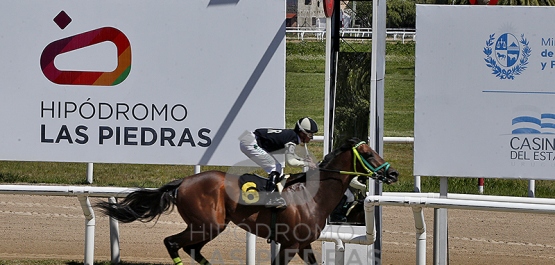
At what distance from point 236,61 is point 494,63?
220cm

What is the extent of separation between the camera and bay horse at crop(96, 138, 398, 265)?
22.7 feet

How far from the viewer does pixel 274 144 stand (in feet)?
23.5

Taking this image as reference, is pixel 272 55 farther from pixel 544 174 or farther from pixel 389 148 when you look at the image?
pixel 389 148

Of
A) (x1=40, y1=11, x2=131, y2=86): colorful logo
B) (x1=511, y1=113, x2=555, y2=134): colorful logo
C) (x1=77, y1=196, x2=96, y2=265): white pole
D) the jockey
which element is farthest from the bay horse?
(x1=40, y1=11, x2=131, y2=86): colorful logo

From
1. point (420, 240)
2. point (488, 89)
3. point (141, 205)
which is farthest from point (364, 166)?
point (141, 205)

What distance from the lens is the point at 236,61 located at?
778cm

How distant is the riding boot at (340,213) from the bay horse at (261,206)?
12.7 inches

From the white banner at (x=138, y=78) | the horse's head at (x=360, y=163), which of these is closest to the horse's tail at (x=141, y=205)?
the white banner at (x=138, y=78)

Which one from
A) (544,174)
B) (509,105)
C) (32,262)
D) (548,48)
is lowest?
(32,262)

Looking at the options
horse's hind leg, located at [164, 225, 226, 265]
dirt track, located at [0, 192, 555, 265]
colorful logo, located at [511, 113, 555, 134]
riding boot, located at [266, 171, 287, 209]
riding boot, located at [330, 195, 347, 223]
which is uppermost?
colorful logo, located at [511, 113, 555, 134]

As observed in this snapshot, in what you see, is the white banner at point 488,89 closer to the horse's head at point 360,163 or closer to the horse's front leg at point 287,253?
the horse's head at point 360,163

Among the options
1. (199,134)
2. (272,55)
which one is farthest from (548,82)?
(199,134)

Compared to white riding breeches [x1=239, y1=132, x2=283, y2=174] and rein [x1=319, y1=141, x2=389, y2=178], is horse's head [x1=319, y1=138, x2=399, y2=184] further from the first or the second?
white riding breeches [x1=239, y1=132, x2=283, y2=174]

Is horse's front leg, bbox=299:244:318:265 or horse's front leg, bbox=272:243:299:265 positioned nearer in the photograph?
horse's front leg, bbox=272:243:299:265
